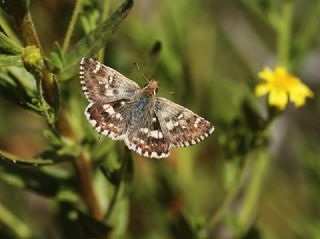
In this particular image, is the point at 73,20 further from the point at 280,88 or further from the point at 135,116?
the point at 280,88

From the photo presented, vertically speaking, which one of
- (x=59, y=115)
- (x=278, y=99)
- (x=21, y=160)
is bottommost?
(x=21, y=160)

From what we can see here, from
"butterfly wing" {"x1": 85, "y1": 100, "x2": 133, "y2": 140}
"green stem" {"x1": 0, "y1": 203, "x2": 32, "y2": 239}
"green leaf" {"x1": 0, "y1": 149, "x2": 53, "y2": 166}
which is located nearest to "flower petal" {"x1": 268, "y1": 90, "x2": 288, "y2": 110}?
"butterfly wing" {"x1": 85, "y1": 100, "x2": 133, "y2": 140}

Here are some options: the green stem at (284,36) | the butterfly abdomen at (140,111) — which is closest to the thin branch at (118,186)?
the butterfly abdomen at (140,111)

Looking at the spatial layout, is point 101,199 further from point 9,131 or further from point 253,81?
point 9,131

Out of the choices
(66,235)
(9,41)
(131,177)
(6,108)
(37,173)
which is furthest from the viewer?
(6,108)

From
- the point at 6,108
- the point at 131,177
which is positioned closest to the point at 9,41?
the point at 131,177

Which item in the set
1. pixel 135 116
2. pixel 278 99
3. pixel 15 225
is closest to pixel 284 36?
pixel 278 99

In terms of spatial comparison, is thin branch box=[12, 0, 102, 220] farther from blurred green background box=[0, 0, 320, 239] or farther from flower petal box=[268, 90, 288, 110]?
flower petal box=[268, 90, 288, 110]
